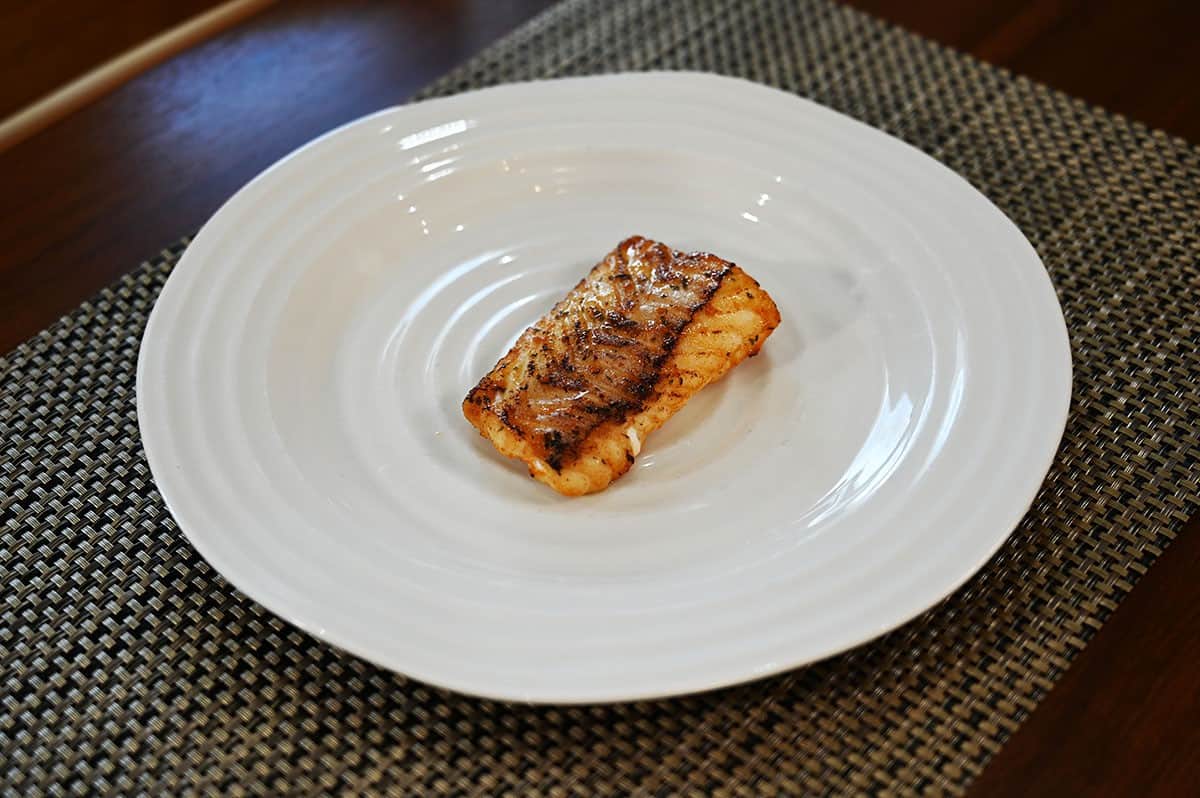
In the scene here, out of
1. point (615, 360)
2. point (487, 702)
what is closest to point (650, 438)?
point (615, 360)

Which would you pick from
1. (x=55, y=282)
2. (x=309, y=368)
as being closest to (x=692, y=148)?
(x=309, y=368)

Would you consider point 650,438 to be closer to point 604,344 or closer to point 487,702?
point 604,344

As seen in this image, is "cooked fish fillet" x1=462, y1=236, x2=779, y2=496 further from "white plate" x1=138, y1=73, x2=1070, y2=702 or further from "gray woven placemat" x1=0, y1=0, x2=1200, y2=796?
"gray woven placemat" x1=0, y1=0, x2=1200, y2=796

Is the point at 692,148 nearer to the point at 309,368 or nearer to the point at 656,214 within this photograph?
the point at 656,214

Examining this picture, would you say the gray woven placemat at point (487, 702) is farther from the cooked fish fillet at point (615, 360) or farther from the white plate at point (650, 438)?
the cooked fish fillet at point (615, 360)

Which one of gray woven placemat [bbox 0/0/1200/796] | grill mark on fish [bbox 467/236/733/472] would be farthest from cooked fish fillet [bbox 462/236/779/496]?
gray woven placemat [bbox 0/0/1200/796]

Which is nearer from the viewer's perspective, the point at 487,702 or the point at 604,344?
the point at 487,702
